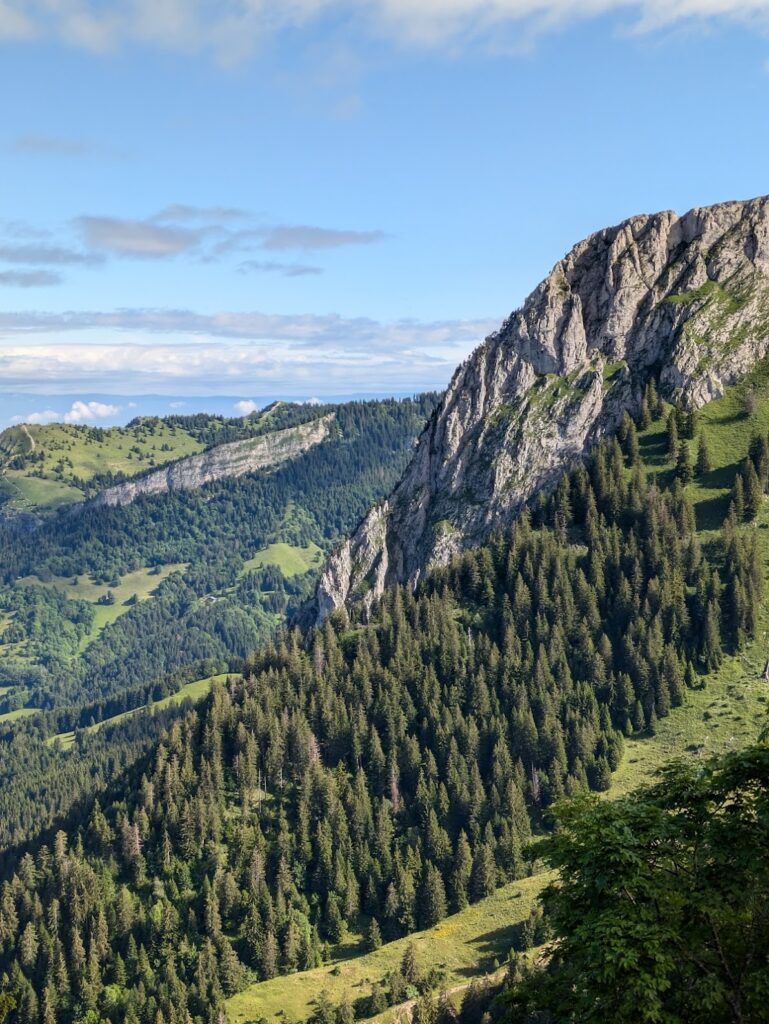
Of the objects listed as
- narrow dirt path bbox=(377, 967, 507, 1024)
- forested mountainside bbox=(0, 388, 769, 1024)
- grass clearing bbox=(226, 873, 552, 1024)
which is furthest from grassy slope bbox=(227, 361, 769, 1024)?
forested mountainside bbox=(0, 388, 769, 1024)

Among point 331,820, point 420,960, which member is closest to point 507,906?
point 420,960

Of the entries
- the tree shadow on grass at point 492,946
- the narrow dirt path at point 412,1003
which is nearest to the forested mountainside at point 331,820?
the tree shadow on grass at point 492,946

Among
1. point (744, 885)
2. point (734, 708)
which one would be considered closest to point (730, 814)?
point (744, 885)

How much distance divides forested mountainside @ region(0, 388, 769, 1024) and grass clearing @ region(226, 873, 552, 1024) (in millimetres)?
3139

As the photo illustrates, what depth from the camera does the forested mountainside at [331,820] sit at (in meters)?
151

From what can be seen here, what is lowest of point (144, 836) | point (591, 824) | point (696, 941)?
point (144, 836)

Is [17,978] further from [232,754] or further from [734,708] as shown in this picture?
[734,708]

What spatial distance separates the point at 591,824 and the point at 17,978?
150 meters

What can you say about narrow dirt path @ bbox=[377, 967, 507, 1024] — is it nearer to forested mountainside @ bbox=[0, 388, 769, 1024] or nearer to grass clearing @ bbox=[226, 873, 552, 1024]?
grass clearing @ bbox=[226, 873, 552, 1024]

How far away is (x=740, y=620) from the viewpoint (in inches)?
7239

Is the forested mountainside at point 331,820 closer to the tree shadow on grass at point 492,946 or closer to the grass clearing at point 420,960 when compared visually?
the grass clearing at point 420,960

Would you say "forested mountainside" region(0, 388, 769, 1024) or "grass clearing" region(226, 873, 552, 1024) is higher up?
"forested mountainside" region(0, 388, 769, 1024)

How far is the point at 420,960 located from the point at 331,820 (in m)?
39.4

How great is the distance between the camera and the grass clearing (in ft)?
446
